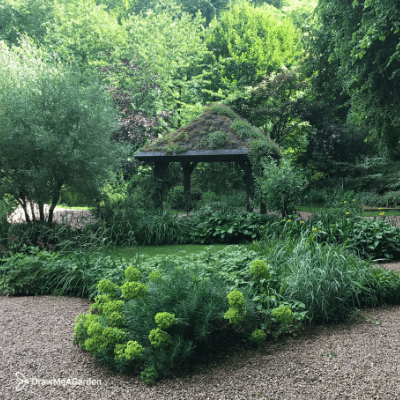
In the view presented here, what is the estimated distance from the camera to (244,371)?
265 cm

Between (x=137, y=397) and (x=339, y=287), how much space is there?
2.17 metres

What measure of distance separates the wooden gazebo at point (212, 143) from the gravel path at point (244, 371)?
6385 millimetres

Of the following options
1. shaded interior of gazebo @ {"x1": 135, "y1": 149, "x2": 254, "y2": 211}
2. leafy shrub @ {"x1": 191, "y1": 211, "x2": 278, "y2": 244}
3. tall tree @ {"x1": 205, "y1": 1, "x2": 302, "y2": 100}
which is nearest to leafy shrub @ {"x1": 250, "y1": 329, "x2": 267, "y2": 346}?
leafy shrub @ {"x1": 191, "y1": 211, "x2": 278, "y2": 244}

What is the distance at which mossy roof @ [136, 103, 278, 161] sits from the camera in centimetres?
967

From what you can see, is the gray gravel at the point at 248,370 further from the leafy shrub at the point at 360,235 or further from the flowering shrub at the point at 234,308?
the leafy shrub at the point at 360,235

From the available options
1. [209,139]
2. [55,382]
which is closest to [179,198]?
[209,139]

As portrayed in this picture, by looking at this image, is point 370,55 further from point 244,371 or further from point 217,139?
point 244,371

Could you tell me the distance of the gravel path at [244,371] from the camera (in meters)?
2.40

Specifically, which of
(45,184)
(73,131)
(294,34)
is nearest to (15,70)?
(73,131)

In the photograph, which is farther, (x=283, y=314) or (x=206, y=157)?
(x=206, y=157)

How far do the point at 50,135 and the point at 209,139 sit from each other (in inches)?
167

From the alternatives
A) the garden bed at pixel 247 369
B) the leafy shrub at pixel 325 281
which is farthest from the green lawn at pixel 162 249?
the garden bed at pixel 247 369

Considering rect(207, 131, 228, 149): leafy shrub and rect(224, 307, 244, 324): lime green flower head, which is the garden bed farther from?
rect(207, 131, 228, 149): leafy shrub

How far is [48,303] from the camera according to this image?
4.08 meters
